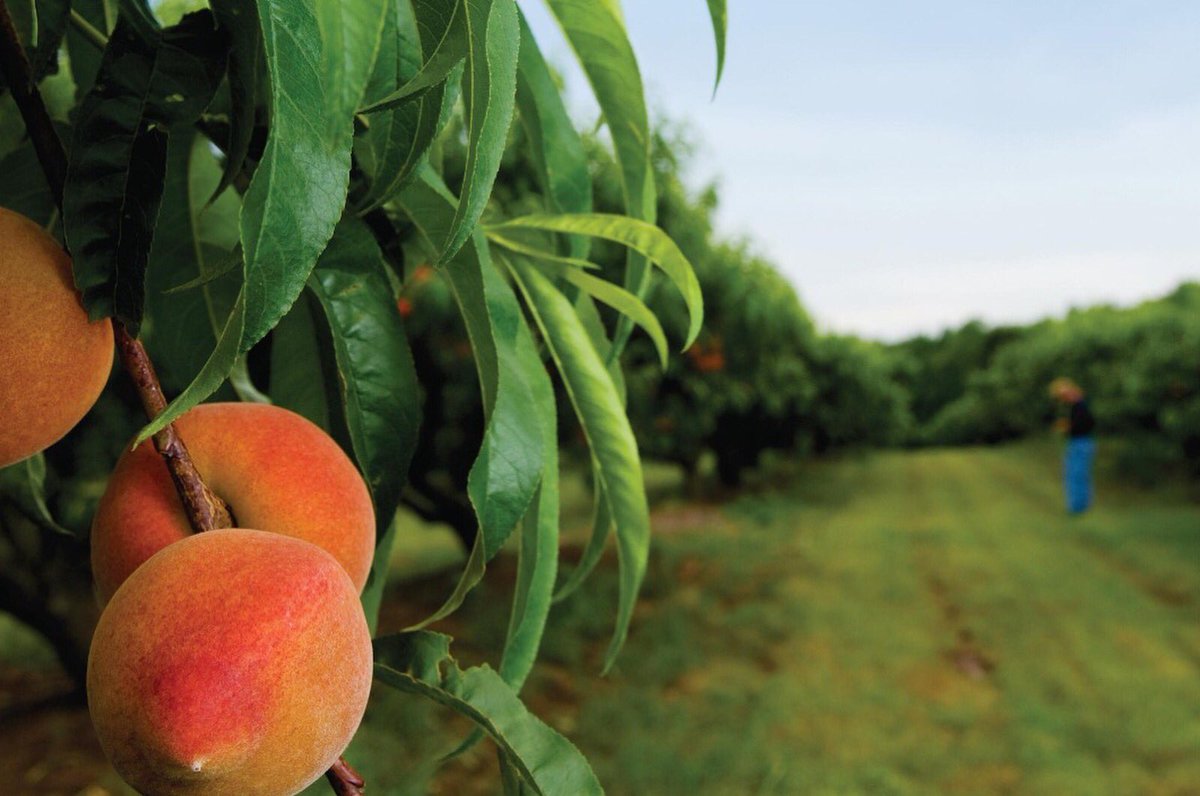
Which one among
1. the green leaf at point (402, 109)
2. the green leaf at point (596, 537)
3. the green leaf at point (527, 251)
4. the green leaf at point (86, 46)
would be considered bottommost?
the green leaf at point (596, 537)

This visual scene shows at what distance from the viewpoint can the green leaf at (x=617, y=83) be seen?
22.9 inches

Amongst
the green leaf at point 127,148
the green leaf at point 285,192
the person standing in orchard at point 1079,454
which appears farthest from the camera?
the person standing in orchard at point 1079,454

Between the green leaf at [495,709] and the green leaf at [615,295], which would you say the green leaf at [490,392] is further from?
the green leaf at [615,295]

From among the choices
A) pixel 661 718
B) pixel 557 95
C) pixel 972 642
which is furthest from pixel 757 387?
pixel 557 95

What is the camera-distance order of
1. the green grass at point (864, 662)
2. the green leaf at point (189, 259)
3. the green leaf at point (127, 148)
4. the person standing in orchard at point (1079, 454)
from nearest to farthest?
the green leaf at point (127, 148) < the green leaf at point (189, 259) < the green grass at point (864, 662) < the person standing in orchard at point (1079, 454)

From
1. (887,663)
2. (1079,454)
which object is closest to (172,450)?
(887,663)

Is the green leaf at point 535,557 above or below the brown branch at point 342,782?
above

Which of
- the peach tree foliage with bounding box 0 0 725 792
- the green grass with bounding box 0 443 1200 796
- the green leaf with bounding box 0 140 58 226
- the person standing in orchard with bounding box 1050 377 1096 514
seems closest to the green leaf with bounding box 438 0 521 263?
the peach tree foliage with bounding box 0 0 725 792

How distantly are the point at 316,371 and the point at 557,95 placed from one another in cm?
22

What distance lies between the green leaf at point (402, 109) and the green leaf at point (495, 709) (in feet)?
0.74

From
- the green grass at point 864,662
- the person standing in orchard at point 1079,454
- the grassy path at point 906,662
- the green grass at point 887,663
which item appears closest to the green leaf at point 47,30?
the green grass at point 864,662

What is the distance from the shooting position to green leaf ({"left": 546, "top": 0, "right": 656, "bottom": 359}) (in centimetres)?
58

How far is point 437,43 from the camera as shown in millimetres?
407

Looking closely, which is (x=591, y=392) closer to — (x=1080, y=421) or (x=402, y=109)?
(x=402, y=109)
